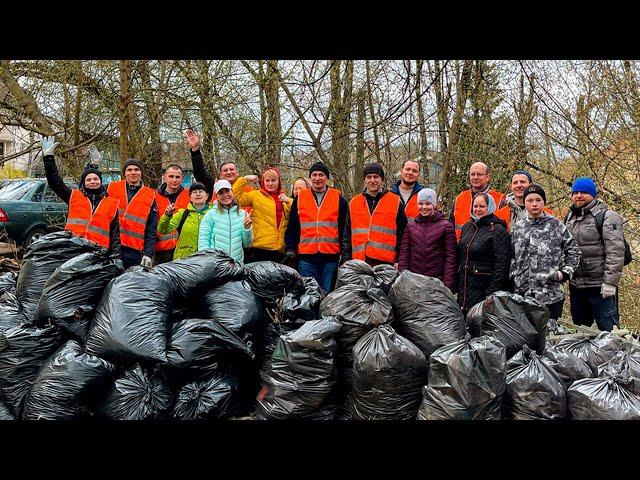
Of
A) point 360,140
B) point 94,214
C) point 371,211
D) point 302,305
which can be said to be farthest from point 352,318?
point 360,140

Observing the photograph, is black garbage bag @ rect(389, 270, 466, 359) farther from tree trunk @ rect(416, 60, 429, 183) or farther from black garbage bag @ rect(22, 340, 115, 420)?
tree trunk @ rect(416, 60, 429, 183)

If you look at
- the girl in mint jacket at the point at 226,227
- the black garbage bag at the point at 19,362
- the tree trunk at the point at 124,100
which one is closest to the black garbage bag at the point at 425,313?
the girl in mint jacket at the point at 226,227

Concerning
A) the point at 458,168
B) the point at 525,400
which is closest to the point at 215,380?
the point at 525,400

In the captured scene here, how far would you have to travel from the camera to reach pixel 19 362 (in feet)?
11.5

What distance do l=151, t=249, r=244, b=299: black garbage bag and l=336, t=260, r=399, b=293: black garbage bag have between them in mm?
675

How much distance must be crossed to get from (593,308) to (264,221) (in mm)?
2895

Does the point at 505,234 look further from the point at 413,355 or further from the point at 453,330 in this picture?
the point at 413,355

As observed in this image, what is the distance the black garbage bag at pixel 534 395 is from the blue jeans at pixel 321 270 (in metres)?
2.31

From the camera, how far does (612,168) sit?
744 cm

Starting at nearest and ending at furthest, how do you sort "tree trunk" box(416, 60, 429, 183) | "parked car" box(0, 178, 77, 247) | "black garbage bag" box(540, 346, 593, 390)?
"black garbage bag" box(540, 346, 593, 390) < "tree trunk" box(416, 60, 429, 183) < "parked car" box(0, 178, 77, 247)

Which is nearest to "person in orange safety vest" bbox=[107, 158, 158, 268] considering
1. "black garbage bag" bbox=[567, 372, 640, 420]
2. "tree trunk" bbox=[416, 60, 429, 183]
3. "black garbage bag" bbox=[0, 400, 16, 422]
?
"black garbage bag" bbox=[0, 400, 16, 422]

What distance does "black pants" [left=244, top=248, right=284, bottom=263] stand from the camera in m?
5.39
